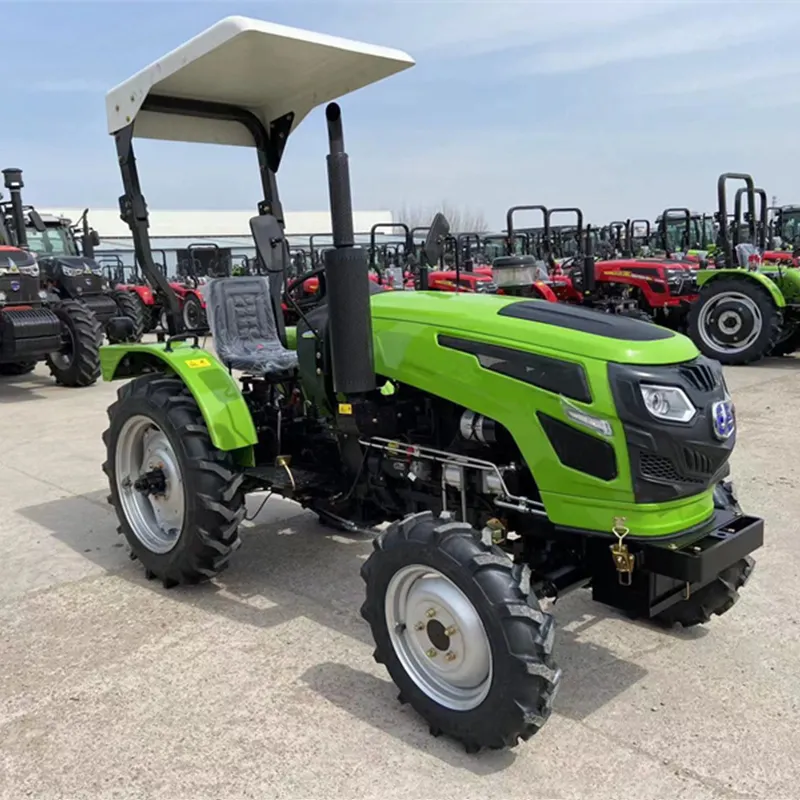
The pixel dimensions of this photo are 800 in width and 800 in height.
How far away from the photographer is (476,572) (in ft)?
7.71

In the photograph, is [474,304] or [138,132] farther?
[138,132]

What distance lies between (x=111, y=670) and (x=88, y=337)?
7060 mm

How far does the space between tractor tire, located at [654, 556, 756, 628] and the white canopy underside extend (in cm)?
234

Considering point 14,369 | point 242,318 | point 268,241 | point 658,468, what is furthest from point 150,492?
point 14,369

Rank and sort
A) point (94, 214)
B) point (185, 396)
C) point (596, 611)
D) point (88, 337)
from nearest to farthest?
1. point (596, 611)
2. point (185, 396)
3. point (88, 337)
4. point (94, 214)

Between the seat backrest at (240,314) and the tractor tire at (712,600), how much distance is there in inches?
83.7

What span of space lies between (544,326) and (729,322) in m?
7.87

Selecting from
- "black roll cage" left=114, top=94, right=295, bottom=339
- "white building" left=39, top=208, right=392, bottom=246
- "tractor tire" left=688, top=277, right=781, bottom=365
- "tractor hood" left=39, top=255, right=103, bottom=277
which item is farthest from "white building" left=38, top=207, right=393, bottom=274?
"black roll cage" left=114, top=94, right=295, bottom=339

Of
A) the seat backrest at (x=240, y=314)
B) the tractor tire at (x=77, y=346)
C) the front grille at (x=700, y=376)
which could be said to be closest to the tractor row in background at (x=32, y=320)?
the tractor tire at (x=77, y=346)

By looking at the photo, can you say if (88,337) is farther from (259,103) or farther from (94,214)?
(94,214)

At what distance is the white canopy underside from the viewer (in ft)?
10.1

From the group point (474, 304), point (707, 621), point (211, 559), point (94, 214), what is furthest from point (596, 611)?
point (94, 214)

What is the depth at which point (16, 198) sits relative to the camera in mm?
10203

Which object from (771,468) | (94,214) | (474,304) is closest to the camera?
(474,304)
